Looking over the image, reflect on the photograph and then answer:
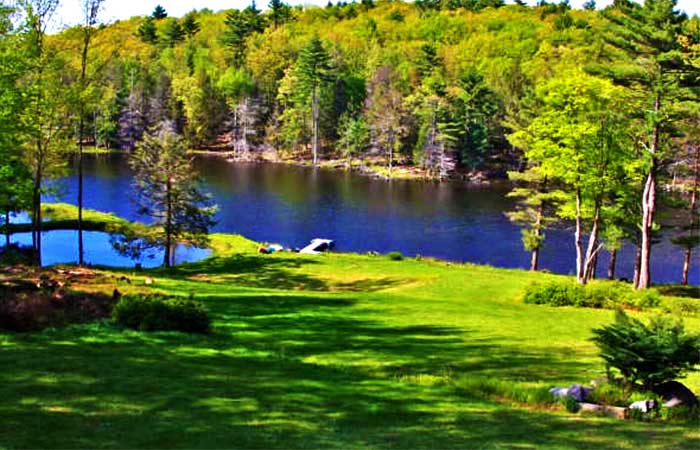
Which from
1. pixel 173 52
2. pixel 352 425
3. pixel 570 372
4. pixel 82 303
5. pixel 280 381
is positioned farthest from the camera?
pixel 173 52

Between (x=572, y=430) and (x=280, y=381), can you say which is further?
(x=280, y=381)

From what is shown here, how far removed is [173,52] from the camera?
531ft

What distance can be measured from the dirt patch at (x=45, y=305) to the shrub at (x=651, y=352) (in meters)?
12.9

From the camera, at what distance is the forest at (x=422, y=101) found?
34688mm

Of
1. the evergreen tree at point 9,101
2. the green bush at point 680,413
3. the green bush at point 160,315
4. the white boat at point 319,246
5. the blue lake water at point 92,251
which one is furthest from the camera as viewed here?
the white boat at point 319,246

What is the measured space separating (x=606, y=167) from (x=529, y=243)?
12.6 m

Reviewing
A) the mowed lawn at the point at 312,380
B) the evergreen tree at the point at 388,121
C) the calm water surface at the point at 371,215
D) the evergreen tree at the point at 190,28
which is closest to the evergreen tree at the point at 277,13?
the evergreen tree at the point at 190,28

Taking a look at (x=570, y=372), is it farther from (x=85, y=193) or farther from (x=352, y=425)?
(x=85, y=193)

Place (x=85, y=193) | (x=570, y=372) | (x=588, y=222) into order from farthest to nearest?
(x=85, y=193) < (x=588, y=222) < (x=570, y=372)

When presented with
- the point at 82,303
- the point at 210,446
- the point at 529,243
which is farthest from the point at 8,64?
the point at 529,243

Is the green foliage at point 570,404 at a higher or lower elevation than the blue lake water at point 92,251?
higher

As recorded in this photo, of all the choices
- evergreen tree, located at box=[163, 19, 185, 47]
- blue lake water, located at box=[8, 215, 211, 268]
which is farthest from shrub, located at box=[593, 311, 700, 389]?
evergreen tree, located at box=[163, 19, 185, 47]

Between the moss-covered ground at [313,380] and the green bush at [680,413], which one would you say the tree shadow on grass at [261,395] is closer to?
the moss-covered ground at [313,380]

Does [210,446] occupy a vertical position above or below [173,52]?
below
